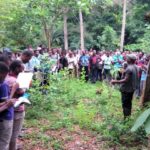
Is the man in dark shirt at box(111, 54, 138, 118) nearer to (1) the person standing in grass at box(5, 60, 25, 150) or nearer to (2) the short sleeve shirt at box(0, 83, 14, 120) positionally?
(1) the person standing in grass at box(5, 60, 25, 150)

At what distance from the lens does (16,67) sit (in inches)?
191

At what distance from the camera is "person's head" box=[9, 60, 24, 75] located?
4.84 meters

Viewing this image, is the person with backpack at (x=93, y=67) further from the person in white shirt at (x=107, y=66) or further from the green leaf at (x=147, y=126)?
the green leaf at (x=147, y=126)

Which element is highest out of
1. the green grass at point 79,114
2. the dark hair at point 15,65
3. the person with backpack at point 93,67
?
the dark hair at point 15,65

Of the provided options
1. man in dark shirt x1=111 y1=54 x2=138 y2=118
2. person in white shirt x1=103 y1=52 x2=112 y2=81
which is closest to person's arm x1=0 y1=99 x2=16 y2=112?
man in dark shirt x1=111 y1=54 x2=138 y2=118

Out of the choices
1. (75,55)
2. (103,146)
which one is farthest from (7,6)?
(103,146)

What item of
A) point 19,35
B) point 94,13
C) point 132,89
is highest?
point 94,13

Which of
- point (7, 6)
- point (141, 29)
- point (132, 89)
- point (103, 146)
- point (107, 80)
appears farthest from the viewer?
point (141, 29)

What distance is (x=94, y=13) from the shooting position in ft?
103

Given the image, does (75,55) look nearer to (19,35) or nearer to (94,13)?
(19,35)

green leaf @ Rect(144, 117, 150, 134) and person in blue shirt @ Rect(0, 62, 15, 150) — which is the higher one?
green leaf @ Rect(144, 117, 150, 134)

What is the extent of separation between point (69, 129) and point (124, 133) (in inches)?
48.0

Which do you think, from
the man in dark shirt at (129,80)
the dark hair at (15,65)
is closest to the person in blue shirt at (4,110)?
the dark hair at (15,65)

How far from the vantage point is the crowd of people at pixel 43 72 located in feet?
13.9
